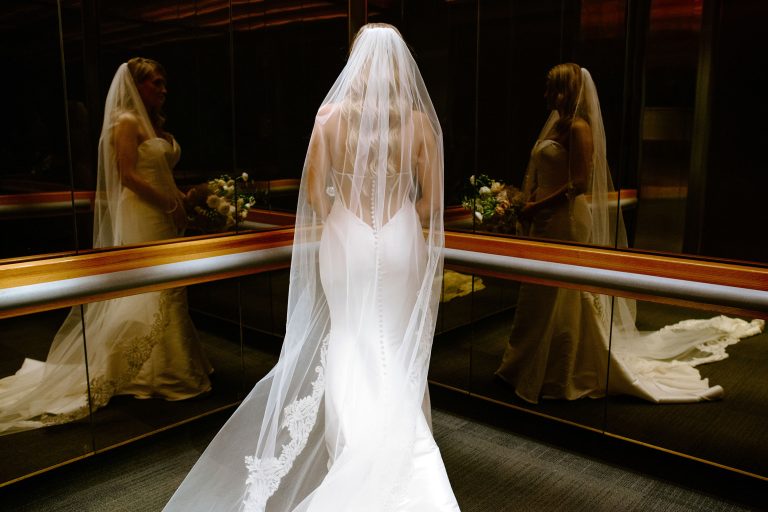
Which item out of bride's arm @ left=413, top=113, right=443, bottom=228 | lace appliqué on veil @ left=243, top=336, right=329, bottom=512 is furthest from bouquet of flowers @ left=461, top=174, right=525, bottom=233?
lace appliqué on veil @ left=243, top=336, right=329, bottom=512

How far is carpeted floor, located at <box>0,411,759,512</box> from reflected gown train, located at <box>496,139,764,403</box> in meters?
0.39

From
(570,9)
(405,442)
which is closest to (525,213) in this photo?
(570,9)

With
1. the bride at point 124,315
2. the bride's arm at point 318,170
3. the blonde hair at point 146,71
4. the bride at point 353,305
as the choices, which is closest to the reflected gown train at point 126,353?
the bride at point 124,315

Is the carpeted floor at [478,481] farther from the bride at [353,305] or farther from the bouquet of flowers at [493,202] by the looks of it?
the bouquet of flowers at [493,202]

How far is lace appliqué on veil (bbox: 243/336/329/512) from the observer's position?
7.95 ft

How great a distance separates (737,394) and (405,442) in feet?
5.45

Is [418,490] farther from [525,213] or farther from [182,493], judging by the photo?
[525,213]

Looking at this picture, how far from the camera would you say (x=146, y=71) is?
307 centimetres

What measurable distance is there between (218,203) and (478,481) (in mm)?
2021

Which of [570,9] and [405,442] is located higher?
[570,9]

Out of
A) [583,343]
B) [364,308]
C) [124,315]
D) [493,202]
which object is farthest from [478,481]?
[124,315]

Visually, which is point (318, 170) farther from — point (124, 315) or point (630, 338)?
point (630, 338)

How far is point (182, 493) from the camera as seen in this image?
2.56 metres

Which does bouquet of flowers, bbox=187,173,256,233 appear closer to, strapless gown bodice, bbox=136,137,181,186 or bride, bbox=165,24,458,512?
strapless gown bodice, bbox=136,137,181,186
